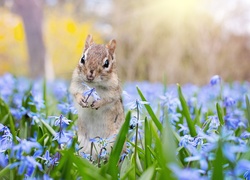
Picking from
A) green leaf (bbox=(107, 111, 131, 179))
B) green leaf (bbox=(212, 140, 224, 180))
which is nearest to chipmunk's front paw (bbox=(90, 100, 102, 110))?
green leaf (bbox=(107, 111, 131, 179))

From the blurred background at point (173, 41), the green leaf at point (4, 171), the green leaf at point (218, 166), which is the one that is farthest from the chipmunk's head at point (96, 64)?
the blurred background at point (173, 41)

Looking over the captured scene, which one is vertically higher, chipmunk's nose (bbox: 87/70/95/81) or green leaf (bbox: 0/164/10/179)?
chipmunk's nose (bbox: 87/70/95/81)

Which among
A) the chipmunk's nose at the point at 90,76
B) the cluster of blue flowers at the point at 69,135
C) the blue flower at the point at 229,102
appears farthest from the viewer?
the blue flower at the point at 229,102

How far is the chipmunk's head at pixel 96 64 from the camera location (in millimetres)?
2395

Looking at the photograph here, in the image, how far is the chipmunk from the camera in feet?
7.82

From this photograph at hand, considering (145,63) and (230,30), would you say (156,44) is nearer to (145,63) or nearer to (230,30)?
(145,63)

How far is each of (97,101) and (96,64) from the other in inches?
8.9

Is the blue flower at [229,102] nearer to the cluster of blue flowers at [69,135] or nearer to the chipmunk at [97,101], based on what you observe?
the cluster of blue flowers at [69,135]

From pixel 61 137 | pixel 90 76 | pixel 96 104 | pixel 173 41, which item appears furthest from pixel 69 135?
pixel 173 41

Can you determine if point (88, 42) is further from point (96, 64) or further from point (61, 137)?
point (61, 137)

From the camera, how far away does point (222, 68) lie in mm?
18734

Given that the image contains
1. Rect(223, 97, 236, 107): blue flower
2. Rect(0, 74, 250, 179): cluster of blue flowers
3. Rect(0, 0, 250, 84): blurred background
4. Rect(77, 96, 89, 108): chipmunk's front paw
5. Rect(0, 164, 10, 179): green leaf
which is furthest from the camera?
Rect(0, 0, 250, 84): blurred background

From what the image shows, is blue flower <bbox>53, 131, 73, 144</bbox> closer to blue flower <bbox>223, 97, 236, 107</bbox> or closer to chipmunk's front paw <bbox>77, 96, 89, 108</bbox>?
chipmunk's front paw <bbox>77, 96, 89, 108</bbox>

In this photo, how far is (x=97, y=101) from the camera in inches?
91.6
